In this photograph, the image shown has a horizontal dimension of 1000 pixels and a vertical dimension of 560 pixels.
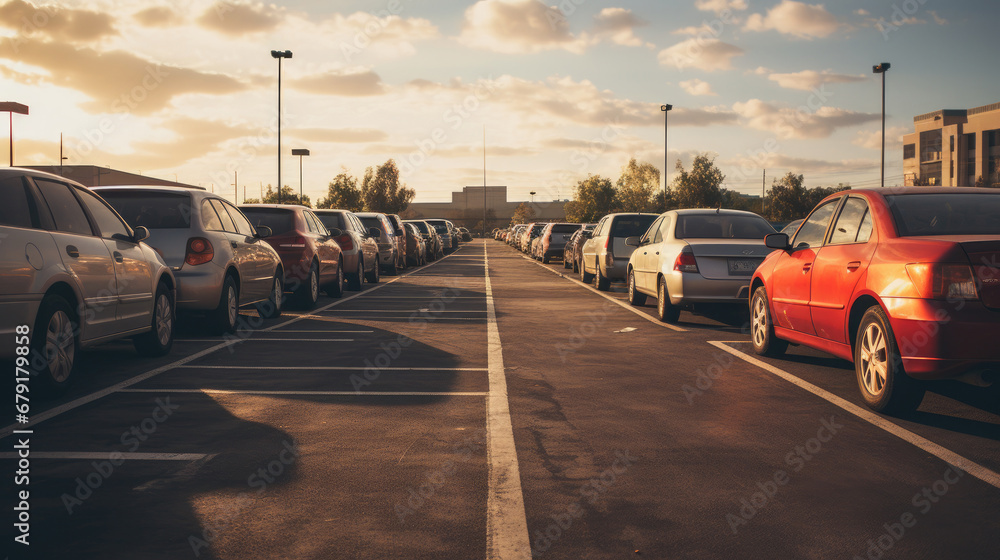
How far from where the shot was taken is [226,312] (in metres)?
10.5

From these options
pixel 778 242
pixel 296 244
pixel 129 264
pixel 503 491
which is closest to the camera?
pixel 503 491

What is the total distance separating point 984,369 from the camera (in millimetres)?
5617

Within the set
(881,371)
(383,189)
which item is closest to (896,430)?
(881,371)

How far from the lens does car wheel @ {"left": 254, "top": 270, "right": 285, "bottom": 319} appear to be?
12984 millimetres

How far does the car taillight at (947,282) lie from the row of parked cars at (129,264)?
621 cm

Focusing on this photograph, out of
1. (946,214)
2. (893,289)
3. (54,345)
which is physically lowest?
(54,345)

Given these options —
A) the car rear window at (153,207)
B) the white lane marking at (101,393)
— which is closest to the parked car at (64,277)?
the white lane marking at (101,393)

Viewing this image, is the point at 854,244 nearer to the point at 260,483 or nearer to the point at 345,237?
the point at 260,483

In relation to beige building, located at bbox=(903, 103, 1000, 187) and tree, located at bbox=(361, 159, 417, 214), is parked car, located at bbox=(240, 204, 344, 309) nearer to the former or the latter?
beige building, located at bbox=(903, 103, 1000, 187)

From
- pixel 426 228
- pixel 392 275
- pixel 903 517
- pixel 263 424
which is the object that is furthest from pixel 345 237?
pixel 426 228

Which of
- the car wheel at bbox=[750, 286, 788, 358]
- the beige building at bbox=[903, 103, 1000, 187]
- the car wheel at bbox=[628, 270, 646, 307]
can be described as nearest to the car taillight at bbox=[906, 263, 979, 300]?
the car wheel at bbox=[750, 286, 788, 358]

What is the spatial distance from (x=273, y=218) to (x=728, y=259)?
7497 millimetres

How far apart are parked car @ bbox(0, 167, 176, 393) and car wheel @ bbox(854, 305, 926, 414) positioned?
6103 millimetres

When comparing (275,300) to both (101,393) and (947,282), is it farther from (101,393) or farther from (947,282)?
(947,282)
